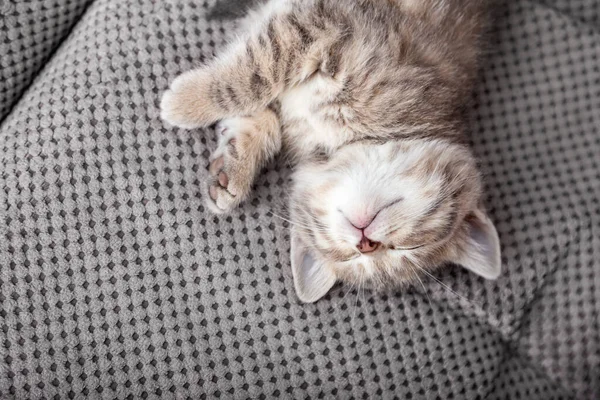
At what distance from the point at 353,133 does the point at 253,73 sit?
25 cm

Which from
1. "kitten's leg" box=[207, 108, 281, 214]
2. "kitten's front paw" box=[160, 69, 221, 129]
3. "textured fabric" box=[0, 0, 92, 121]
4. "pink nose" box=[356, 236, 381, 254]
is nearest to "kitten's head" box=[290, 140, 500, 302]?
"pink nose" box=[356, 236, 381, 254]

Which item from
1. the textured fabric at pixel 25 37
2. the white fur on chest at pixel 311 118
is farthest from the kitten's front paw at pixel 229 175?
the textured fabric at pixel 25 37

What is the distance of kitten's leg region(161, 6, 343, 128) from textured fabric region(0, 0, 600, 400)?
7cm

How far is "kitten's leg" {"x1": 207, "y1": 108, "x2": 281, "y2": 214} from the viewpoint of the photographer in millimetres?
1069

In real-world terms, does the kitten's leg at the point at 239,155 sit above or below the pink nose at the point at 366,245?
above

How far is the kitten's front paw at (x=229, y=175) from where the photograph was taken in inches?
41.9

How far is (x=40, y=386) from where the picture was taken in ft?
3.16

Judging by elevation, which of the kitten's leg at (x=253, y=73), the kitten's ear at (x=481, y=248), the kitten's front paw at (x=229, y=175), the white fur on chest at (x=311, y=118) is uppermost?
the kitten's leg at (x=253, y=73)

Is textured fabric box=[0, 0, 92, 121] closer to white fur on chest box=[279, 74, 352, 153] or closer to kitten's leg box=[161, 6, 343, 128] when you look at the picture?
kitten's leg box=[161, 6, 343, 128]

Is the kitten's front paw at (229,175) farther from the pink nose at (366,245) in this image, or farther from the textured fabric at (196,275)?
the pink nose at (366,245)

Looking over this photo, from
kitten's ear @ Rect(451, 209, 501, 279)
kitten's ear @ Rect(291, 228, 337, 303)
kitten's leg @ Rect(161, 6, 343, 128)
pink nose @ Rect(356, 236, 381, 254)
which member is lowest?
kitten's ear @ Rect(291, 228, 337, 303)

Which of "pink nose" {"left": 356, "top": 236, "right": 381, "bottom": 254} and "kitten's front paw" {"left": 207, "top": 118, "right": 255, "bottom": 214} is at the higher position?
"kitten's front paw" {"left": 207, "top": 118, "right": 255, "bottom": 214}

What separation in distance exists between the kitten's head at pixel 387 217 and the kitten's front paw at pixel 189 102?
252mm

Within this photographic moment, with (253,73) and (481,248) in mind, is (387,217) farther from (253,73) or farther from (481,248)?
(253,73)
